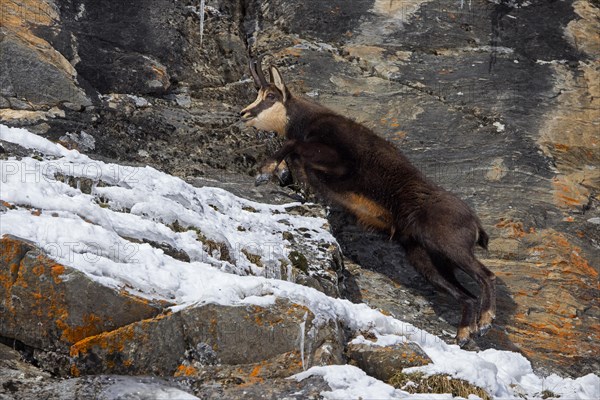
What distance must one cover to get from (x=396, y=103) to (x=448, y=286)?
9.89ft

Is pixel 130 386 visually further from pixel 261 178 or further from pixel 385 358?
pixel 261 178

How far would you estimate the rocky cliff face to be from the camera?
779cm

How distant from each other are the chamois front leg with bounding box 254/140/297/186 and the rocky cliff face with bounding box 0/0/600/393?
0.45 ft

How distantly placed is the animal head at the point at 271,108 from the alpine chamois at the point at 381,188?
0.4 inches

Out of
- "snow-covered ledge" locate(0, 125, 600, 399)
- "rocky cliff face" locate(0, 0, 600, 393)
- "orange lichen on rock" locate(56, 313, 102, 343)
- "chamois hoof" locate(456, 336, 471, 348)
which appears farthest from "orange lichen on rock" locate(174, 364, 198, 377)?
"chamois hoof" locate(456, 336, 471, 348)

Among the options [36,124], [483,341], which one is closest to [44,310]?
[36,124]

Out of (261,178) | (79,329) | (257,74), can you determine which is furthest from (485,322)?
(257,74)

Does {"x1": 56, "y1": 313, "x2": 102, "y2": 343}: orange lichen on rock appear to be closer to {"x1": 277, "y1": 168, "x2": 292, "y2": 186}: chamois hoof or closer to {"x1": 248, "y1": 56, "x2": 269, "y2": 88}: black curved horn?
{"x1": 277, "y1": 168, "x2": 292, "y2": 186}: chamois hoof

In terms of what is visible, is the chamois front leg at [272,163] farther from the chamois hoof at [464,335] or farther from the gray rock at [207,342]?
the gray rock at [207,342]

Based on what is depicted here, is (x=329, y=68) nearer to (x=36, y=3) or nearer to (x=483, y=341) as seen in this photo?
(x=36, y=3)

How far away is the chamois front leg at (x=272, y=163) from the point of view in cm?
817

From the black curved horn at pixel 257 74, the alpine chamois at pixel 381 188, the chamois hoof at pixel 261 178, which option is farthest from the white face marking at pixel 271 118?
the chamois hoof at pixel 261 178

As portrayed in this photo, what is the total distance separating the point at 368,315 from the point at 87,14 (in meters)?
5.54

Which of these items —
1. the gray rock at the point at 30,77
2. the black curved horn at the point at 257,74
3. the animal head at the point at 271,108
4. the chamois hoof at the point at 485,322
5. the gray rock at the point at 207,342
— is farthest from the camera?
the black curved horn at the point at 257,74
